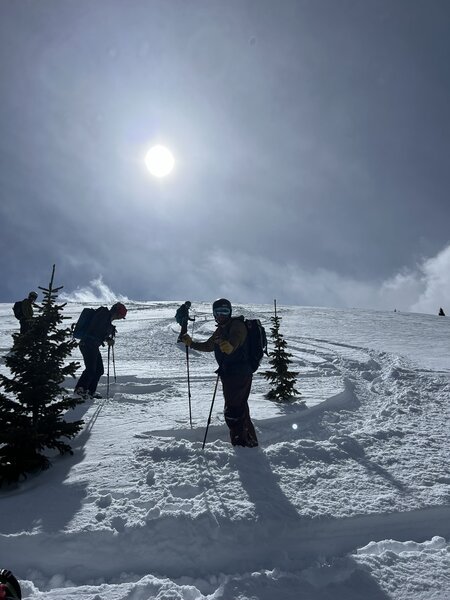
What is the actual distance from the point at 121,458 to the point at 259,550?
2114 millimetres

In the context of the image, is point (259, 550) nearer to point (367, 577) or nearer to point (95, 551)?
point (367, 577)

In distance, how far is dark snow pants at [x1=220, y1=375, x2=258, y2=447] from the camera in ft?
16.3

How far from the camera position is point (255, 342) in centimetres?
517

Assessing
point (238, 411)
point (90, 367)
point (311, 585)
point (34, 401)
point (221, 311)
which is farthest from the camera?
point (90, 367)

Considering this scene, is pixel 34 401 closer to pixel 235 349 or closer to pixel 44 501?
pixel 44 501

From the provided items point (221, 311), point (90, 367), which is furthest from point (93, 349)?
point (221, 311)

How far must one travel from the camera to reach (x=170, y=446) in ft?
15.3

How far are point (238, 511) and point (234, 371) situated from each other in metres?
1.99

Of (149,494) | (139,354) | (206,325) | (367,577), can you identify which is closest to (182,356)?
(139,354)

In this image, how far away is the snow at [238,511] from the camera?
271 cm

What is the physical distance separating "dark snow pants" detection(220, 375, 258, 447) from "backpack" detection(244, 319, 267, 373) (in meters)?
0.26

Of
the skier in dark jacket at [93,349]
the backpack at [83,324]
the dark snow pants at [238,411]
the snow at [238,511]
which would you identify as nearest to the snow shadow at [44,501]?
the snow at [238,511]

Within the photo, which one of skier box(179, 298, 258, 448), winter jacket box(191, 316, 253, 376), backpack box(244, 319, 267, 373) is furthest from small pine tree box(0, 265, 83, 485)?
backpack box(244, 319, 267, 373)

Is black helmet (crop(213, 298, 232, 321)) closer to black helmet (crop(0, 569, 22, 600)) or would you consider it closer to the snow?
the snow
